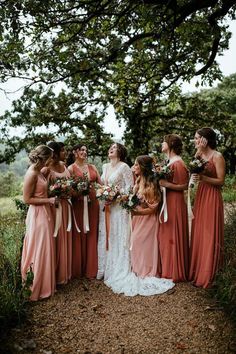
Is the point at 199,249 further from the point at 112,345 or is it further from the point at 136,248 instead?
the point at 112,345

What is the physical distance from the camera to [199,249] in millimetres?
6012

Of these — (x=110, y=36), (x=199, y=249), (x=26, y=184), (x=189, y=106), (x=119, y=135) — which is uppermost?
(x=110, y=36)

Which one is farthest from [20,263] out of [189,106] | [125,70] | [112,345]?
[189,106]

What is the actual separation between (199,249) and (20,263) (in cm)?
315

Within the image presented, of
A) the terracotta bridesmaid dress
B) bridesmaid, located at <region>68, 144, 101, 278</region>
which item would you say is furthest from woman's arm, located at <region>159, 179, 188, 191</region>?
bridesmaid, located at <region>68, 144, 101, 278</region>

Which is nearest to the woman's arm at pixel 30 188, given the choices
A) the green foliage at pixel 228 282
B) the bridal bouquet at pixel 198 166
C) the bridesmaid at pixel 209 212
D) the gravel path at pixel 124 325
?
the gravel path at pixel 124 325

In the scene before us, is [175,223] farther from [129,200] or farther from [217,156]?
[217,156]

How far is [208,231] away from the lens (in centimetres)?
588

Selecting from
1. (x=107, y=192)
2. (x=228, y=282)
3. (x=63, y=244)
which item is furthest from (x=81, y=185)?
(x=228, y=282)

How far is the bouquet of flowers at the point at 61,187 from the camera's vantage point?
5980 millimetres

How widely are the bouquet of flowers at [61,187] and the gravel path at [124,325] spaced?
1672 mm

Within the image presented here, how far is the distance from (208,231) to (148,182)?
1327 millimetres

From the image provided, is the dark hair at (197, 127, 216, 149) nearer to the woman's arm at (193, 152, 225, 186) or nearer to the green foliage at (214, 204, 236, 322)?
the woman's arm at (193, 152, 225, 186)

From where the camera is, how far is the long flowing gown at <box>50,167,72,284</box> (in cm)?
632
